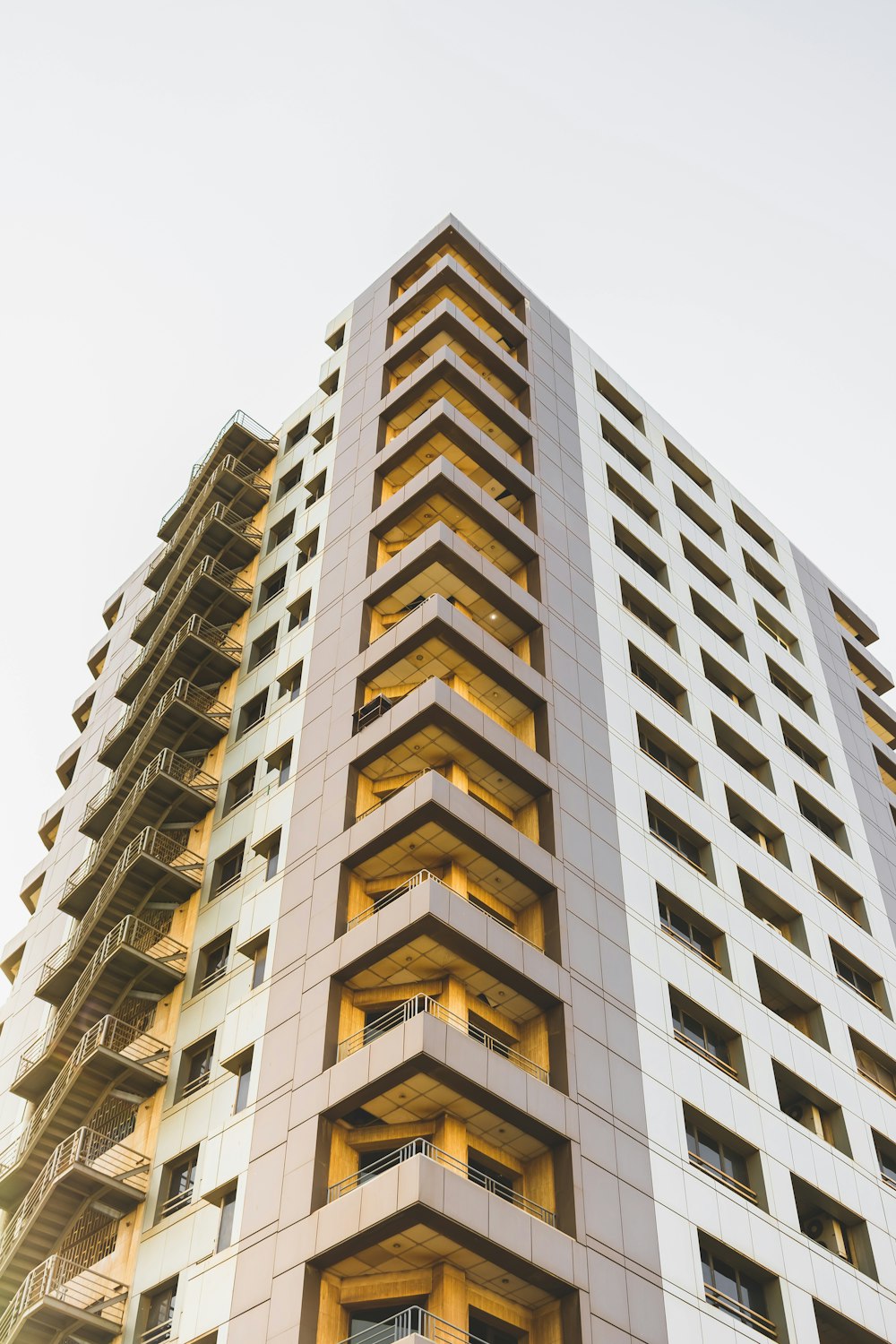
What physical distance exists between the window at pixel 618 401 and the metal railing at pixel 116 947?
100 feet

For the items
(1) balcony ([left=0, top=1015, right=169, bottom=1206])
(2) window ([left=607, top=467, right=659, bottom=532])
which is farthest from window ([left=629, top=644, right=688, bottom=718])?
(1) balcony ([left=0, top=1015, right=169, bottom=1206])

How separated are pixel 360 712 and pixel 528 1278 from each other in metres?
16.8

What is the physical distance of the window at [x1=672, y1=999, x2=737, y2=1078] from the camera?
3912 centimetres

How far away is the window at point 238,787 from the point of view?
1781 inches

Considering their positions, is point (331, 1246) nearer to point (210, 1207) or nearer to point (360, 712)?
point (210, 1207)

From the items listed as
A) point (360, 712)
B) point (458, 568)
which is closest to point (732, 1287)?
point (360, 712)

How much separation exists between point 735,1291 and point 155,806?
2308cm

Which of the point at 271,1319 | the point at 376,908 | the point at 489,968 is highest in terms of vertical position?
the point at 376,908

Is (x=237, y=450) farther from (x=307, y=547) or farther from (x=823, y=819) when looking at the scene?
(x=823, y=819)

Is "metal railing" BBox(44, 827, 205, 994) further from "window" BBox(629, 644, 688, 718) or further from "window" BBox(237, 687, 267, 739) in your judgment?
"window" BBox(629, 644, 688, 718)

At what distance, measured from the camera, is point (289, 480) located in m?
57.1

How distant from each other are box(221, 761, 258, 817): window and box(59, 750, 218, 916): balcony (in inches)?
22.7

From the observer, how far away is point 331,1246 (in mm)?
28688

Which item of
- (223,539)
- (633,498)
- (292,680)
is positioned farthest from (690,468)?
(292,680)
